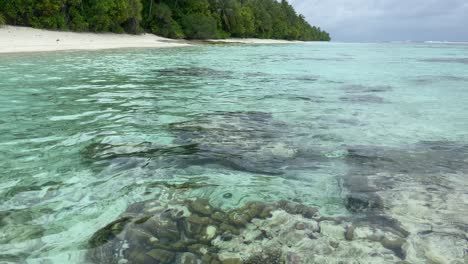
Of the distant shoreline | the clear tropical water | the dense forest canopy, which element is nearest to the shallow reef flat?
the clear tropical water

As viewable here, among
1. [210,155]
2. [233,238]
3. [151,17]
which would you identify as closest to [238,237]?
[233,238]

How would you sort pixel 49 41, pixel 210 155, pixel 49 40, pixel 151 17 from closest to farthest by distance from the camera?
pixel 210 155, pixel 49 41, pixel 49 40, pixel 151 17

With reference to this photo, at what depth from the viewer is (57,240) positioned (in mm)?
2527

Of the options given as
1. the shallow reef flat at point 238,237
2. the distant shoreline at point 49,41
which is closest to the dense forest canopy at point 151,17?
the distant shoreline at point 49,41

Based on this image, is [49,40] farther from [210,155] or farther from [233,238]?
[233,238]

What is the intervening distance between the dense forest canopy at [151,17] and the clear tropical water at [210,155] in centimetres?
2341

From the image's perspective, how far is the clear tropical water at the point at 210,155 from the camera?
2.90 m

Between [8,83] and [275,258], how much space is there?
9.36 metres

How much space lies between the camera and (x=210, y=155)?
14.1 feet

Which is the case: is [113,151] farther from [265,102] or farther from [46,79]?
[46,79]

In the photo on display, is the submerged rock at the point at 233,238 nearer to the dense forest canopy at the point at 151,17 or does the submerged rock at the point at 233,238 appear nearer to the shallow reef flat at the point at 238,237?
the shallow reef flat at the point at 238,237

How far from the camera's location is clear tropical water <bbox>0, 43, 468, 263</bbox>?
2.90 metres

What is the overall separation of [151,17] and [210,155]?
1695 inches

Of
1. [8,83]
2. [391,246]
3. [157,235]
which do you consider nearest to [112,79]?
[8,83]
